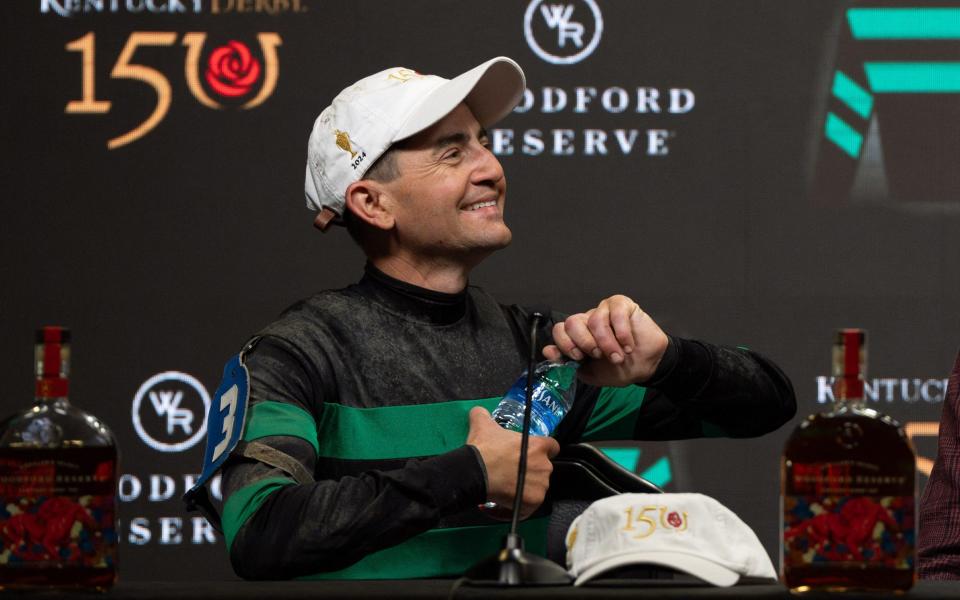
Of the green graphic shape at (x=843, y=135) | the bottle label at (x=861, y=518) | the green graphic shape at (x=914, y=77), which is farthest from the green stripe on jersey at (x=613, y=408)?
the green graphic shape at (x=914, y=77)

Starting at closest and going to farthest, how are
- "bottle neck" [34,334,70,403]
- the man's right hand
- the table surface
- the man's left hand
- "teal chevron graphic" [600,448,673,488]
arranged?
1. the table surface
2. "bottle neck" [34,334,70,403]
3. the man's right hand
4. the man's left hand
5. "teal chevron graphic" [600,448,673,488]

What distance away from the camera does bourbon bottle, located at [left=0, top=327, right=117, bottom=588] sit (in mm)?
1253

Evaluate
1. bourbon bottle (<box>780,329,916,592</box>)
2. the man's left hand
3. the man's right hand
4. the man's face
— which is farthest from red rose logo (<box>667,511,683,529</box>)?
the man's face

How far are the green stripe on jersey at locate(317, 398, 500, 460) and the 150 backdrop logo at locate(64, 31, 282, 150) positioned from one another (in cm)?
134

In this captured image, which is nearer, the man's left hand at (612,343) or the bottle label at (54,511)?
the bottle label at (54,511)

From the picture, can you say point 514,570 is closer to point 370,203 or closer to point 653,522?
point 653,522

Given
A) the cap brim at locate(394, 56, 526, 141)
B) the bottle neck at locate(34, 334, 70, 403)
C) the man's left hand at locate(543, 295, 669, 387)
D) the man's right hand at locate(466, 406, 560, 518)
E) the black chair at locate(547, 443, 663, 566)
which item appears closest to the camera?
the bottle neck at locate(34, 334, 70, 403)

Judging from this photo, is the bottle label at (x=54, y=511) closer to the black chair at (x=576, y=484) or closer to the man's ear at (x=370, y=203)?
the black chair at (x=576, y=484)

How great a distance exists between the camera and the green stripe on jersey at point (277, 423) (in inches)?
69.2

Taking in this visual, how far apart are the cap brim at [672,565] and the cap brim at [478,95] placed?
925 mm

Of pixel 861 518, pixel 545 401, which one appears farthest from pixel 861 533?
pixel 545 401

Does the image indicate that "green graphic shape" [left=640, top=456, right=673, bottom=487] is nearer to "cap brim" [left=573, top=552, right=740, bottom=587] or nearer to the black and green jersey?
the black and green jersey

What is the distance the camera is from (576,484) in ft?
6.20

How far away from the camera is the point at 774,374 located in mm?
2076
